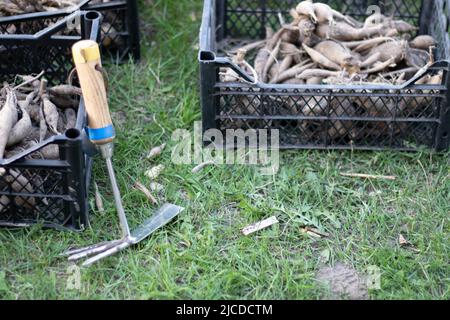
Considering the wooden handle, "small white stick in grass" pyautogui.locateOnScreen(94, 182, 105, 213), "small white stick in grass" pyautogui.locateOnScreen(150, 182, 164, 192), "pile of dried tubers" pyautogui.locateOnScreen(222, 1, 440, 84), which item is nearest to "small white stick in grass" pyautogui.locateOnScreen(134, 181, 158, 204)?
"small white stick in grass" pyautogui.locateOnScreen(150, 182, 164, 192)

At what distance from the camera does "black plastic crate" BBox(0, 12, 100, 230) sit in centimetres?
257

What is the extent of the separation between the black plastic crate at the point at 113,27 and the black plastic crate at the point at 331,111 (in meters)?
0.43

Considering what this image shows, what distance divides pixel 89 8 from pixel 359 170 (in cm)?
130

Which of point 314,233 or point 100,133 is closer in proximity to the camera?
point 100,133

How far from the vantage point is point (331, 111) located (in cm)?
309

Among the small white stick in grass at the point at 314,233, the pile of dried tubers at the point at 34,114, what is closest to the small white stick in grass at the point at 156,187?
the pile of dried tubers at the point at 34,114

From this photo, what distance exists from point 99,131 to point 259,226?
661 millimetres

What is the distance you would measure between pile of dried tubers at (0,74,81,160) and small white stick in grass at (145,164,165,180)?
0.33 metres

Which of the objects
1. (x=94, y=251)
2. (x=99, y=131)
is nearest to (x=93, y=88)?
(x=99, y=131)

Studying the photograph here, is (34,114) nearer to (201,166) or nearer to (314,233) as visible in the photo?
(201,166)

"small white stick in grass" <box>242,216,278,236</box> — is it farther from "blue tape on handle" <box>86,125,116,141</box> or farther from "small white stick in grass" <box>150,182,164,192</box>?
"blue tape on handle" <box>86,125,116,141</box>

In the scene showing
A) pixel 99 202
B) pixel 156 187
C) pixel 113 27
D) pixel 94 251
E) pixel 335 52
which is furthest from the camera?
pixel 113 27

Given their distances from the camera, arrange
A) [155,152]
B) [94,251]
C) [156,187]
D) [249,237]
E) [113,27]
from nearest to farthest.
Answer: [94,251], [249,237], [156,187], [155,152], [113,27]
